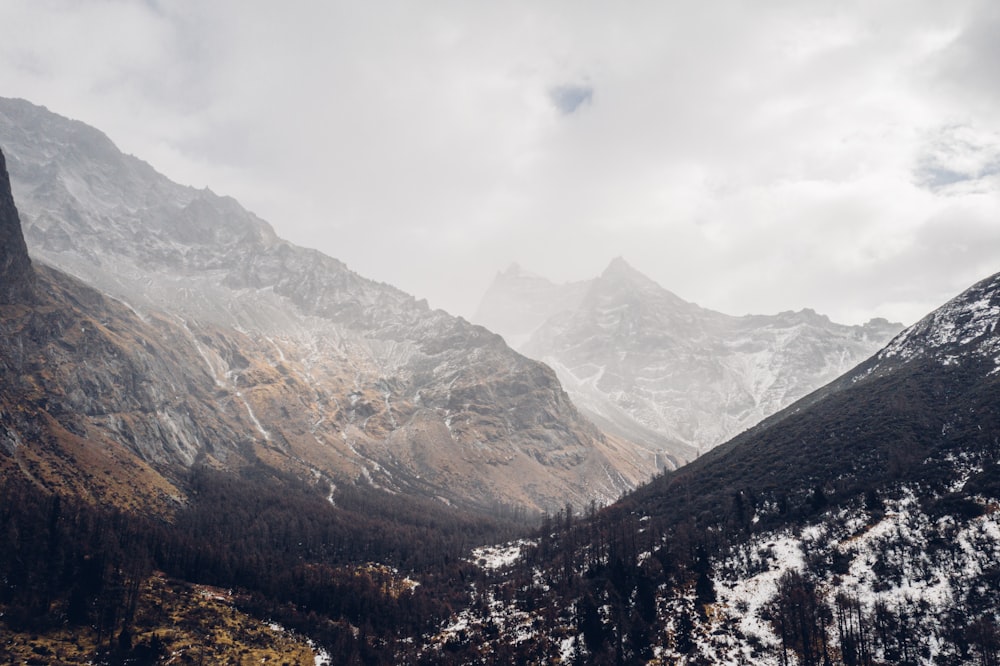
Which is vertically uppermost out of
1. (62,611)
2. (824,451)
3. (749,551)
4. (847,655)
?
(824,451)

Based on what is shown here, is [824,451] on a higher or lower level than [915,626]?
higher

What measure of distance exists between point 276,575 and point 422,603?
4548 centimetres

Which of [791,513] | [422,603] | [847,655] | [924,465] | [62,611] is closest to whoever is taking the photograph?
[847,655]

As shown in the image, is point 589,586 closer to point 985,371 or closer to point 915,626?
point 915,626

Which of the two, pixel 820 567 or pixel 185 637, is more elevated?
pixel 820 567

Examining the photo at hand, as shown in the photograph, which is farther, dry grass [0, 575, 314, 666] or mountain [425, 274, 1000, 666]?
dry grass [0, 575, 314, 666]

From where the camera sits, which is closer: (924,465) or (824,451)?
(924,465)

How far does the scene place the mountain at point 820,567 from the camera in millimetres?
113625

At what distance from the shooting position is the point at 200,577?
17662 cm

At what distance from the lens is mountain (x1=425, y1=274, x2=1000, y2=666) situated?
114 m

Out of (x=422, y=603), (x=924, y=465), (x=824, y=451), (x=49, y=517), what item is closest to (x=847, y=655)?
(x=924, y=465)

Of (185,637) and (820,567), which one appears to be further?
(185,637)

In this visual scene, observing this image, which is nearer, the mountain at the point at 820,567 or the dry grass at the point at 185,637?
the mountain at the point at 820,567

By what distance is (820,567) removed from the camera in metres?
133
